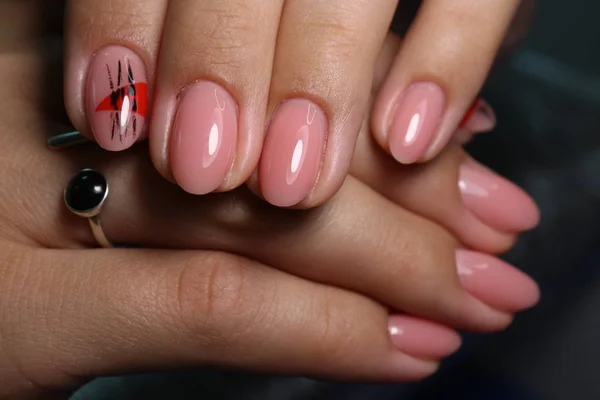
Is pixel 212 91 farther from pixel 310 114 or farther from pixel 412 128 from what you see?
pixel 412 128

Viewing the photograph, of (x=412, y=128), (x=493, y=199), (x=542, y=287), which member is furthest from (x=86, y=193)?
(x=542, y=287)

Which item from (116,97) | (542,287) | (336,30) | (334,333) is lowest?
(542,287)

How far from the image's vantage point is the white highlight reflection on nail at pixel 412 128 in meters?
0.75

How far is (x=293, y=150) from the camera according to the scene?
65 centimetres

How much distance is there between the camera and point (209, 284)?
0.73 metres

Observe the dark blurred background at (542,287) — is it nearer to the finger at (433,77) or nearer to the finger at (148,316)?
the finger at (148,316)

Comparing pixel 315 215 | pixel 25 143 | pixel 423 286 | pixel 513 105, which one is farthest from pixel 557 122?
pixel 25 143

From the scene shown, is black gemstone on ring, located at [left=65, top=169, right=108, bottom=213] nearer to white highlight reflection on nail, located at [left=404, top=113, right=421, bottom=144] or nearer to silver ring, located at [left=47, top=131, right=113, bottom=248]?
silver ring, located at [left=47, top=131, right=113, bottom=248]

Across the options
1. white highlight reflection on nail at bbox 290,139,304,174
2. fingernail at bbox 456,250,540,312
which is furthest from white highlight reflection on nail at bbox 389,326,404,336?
white highlight reflection on nail at bbox 290,139,304,174

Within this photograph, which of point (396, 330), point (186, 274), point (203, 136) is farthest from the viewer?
point (396, 330)

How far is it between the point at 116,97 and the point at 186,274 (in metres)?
0.21

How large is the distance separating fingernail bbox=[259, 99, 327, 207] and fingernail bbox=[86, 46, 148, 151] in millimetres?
138

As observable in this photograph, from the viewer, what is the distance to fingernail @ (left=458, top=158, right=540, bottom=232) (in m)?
0.89

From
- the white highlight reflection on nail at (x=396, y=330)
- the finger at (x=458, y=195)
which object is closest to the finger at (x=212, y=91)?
the finger at (x=458, y=195)
